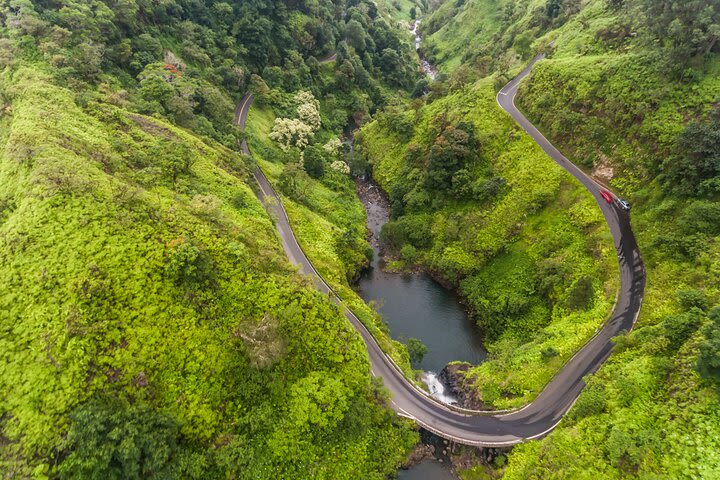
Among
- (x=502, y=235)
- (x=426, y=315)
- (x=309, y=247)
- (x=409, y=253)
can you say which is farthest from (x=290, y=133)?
(x=426, y=315)

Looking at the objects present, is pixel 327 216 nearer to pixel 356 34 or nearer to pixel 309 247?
pixel 309 247

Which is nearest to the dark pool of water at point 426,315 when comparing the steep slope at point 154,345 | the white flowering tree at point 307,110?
the steep slope at point 154,345

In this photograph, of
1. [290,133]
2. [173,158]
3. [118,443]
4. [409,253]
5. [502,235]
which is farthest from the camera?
[290,133]

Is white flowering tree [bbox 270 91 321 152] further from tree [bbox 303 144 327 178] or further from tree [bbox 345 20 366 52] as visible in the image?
tree [bbox 345 20 366 52]

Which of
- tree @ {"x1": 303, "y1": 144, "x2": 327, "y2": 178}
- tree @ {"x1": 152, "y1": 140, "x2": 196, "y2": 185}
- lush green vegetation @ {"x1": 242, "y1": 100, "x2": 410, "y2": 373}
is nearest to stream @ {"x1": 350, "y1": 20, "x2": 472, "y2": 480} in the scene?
lush green vegetation @ {"x1": 242, "y1": 100, "x2": 410, "y2": 373}

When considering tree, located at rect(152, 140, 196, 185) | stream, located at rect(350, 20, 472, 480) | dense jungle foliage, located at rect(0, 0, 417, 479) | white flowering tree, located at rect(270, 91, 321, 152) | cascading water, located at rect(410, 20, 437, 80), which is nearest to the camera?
dense jungle foliage, located at rect(0, 0, 417, 479)

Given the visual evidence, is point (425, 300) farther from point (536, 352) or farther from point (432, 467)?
point (432, 467)
